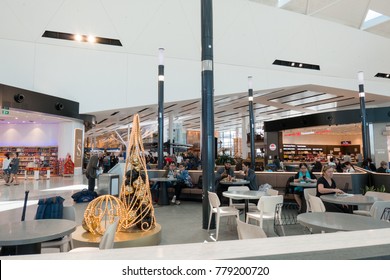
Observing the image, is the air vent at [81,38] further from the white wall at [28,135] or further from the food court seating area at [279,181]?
the food court seating area at [279,181]

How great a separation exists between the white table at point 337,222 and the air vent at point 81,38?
12.8m

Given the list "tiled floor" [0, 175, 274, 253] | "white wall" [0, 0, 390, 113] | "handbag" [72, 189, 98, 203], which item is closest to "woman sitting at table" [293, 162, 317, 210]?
"tiled floor" [0, 175, 274, 253]

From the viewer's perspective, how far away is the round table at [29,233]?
80.9 inches

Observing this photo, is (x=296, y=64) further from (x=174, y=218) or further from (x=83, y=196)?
(x=83, y=196)

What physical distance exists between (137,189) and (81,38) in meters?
11.4

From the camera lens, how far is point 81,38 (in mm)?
12562

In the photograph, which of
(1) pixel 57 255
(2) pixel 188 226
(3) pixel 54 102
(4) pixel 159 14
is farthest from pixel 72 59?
(1) pixel 57 255

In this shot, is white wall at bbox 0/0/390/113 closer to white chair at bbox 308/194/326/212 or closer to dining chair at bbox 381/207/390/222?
white chair at bbox 308/194/326/212

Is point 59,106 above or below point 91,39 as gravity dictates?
below

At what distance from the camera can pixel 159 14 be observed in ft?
39.8

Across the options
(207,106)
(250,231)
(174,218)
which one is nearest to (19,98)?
(174,218)
